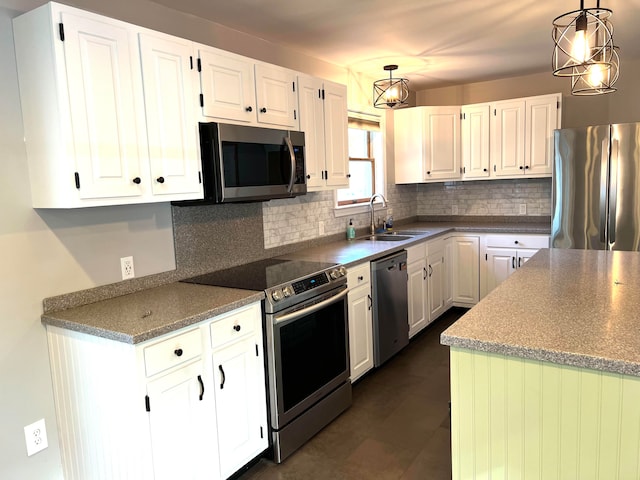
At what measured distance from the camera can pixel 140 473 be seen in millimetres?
1886

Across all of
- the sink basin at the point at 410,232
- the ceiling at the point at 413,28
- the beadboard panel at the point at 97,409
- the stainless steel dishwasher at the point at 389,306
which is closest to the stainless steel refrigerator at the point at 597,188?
the ceiling at the point at 413,28

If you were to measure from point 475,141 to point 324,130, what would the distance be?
222 cm

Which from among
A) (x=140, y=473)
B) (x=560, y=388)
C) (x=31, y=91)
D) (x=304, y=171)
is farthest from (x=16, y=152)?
(x=560, y=388)

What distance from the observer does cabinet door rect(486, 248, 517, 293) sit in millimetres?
4641

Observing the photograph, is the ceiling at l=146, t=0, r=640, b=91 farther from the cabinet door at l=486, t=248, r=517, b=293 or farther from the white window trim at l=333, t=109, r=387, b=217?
the cabinet door at l=486, t=248, r=517, b=293

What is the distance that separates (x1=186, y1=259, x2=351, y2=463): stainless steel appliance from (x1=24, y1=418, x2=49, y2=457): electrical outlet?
99 centimetres

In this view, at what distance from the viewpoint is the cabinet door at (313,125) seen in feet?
10.5

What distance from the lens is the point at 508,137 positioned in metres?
4.78

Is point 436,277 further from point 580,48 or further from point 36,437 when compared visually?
point 36,437

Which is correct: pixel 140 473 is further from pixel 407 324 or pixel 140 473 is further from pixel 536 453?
pixel 407 324

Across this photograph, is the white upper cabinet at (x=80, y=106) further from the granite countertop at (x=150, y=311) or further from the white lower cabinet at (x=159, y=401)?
the white lower cabinet at (x=159, y=401)

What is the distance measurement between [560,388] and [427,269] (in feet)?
9.53

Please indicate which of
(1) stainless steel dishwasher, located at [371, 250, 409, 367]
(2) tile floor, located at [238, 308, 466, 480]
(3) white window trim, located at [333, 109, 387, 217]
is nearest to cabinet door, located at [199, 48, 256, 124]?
(1) stainless steel dishwasher, located at [371, 250, 409, 367]

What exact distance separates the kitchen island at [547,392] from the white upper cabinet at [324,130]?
5.96ft
